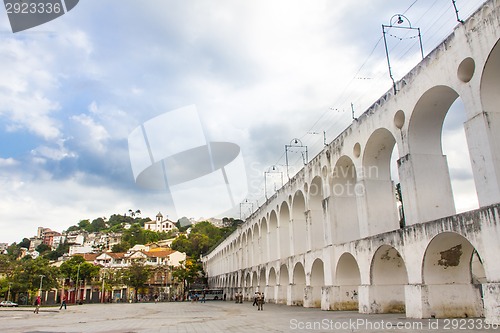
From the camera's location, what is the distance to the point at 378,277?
689 inches

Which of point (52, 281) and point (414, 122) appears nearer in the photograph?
point (414, 122)

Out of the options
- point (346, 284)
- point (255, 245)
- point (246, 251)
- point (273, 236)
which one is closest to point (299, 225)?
point (273, 236)

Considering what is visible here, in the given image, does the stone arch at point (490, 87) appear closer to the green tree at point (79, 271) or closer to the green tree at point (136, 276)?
the green tree at point (136, 276)

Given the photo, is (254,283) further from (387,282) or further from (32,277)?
(32,277)

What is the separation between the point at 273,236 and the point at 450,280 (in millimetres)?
22468

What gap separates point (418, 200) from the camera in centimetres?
1548

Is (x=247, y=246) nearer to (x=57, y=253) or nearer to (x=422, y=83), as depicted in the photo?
(x=422, y=83)

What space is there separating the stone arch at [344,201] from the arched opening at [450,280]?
7.97 meters

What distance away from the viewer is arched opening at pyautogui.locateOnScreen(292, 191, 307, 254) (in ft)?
93.6

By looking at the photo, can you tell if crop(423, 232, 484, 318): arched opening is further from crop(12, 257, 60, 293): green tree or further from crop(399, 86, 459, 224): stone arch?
crop(12, 257, 60, 293): green tree

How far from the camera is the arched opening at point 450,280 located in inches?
542

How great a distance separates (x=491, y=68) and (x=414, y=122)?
394 cm

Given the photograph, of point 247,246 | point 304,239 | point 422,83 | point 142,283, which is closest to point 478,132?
point 422,83

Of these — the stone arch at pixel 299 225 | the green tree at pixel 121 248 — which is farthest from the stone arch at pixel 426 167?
the green tree at pixel 121 248
